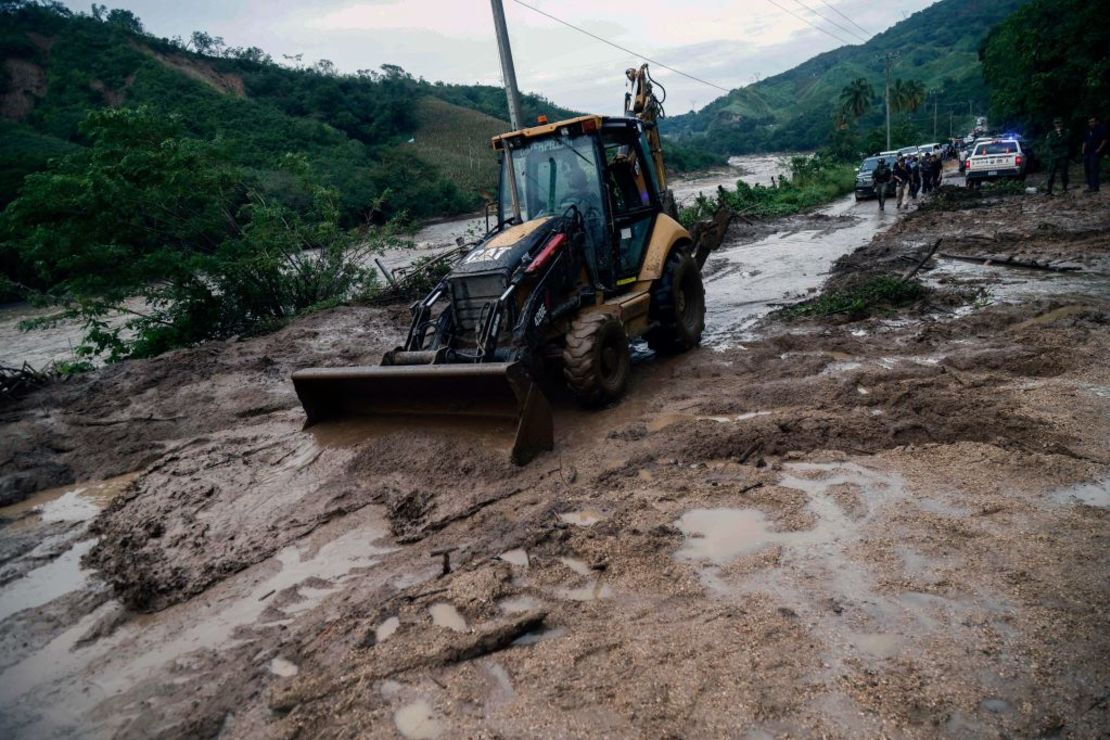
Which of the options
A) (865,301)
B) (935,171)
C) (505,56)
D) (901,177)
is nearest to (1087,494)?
(865,301)

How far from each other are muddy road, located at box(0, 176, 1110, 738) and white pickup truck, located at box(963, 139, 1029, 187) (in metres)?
16.9

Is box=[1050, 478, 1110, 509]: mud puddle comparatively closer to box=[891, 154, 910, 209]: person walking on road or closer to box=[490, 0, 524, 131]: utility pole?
box=[490, 0, 524, 131]: utility pole

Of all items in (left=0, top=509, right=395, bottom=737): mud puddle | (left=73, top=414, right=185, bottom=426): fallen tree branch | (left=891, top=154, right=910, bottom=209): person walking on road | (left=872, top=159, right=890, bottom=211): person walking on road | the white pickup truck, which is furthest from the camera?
(left=872, top=159, right=890, bottom=211): person walking on road

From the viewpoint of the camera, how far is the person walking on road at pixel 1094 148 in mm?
15125

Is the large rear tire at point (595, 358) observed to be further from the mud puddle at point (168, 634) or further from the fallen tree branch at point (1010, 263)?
the fallen tree branch at point (1010, 263)

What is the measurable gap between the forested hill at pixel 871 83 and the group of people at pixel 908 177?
57308mm

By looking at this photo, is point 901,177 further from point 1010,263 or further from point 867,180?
point 1010,263

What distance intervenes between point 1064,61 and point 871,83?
10014 cm

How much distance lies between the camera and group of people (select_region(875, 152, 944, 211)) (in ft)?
70.7

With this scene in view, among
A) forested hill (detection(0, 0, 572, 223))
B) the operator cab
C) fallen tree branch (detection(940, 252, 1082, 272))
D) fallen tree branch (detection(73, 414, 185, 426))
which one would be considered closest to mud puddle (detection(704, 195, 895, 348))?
the operator cab

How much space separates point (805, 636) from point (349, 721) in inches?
80.9

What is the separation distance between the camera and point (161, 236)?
A: 11.6 m

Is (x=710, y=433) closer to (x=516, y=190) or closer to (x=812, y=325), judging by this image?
(x=516, y=190)

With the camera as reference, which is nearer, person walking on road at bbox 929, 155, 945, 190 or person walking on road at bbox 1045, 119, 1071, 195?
person walking on road at bbox 1045, 119, 1071, 195
